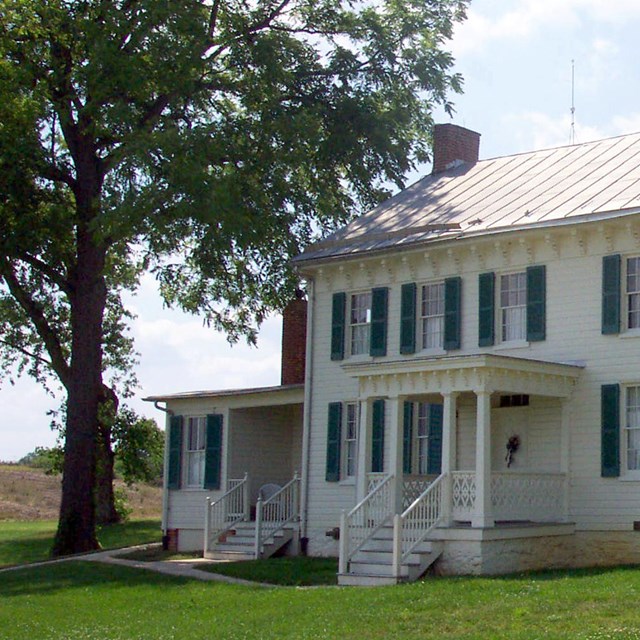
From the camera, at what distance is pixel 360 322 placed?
28.3 metres

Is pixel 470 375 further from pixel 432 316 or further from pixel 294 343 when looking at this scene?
pixel 294 343

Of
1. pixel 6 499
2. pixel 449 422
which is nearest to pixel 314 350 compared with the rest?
pixel 449 422

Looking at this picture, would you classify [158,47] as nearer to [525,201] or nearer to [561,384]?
[525,201]

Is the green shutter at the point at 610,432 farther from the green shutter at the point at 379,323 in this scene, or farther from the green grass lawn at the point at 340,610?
the green shutter at the point at 379,323

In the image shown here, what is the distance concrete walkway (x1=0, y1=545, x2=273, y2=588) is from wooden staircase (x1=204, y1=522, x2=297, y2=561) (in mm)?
467

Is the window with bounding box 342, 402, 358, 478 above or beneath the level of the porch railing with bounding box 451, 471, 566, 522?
above

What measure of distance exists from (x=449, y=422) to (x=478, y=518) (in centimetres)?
176

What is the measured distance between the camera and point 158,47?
3127cm

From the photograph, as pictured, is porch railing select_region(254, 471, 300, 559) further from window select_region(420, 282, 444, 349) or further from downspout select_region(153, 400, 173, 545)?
window select_region(420, 282, 444, 349)

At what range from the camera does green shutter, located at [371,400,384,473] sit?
2725 cm

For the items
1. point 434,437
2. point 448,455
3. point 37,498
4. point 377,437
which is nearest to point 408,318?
point 434,437

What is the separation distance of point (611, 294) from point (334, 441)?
7266mm

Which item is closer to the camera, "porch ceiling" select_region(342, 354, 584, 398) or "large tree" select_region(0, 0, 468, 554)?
"porch ceiling" select_region(342, 354, 584, 398)

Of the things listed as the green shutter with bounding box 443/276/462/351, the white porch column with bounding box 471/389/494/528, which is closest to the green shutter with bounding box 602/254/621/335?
the white porch column with bounding box 471/389/494/528
